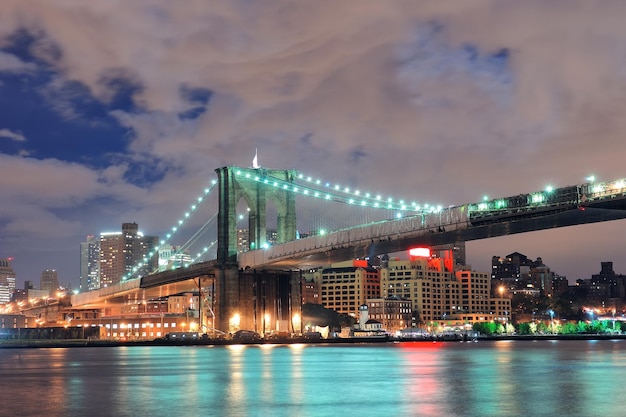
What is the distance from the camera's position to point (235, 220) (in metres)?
103

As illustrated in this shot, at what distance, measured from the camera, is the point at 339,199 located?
98750 millimetres

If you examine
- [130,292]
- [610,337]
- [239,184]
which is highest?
[239,184]

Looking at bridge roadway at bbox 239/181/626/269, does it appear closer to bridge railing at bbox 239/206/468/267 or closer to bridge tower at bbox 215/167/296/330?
bridge railing at bbox 239/206/468/267

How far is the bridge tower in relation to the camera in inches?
3883

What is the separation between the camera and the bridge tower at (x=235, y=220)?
3883 inches

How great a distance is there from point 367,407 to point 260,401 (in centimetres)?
397

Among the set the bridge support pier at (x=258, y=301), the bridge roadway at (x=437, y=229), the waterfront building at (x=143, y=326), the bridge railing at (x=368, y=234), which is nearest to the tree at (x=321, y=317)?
the waterfront building at (x=143, y=326)

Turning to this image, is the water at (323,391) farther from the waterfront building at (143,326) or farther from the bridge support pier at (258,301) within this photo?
the waterfront building at (143,326)

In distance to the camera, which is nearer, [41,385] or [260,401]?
[260,401]

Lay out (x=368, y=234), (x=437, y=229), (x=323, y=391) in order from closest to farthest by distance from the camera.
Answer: (x=323, y=391) < (x=437, y=229) < (x=368, y=234)

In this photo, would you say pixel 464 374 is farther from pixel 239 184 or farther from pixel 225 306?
pixel 239 184

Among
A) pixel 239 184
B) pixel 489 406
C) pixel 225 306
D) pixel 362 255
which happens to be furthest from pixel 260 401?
pixel 239 184

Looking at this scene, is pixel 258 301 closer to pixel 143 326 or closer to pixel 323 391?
pixel 143 326

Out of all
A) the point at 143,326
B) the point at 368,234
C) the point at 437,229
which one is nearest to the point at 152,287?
the point at 143,326
